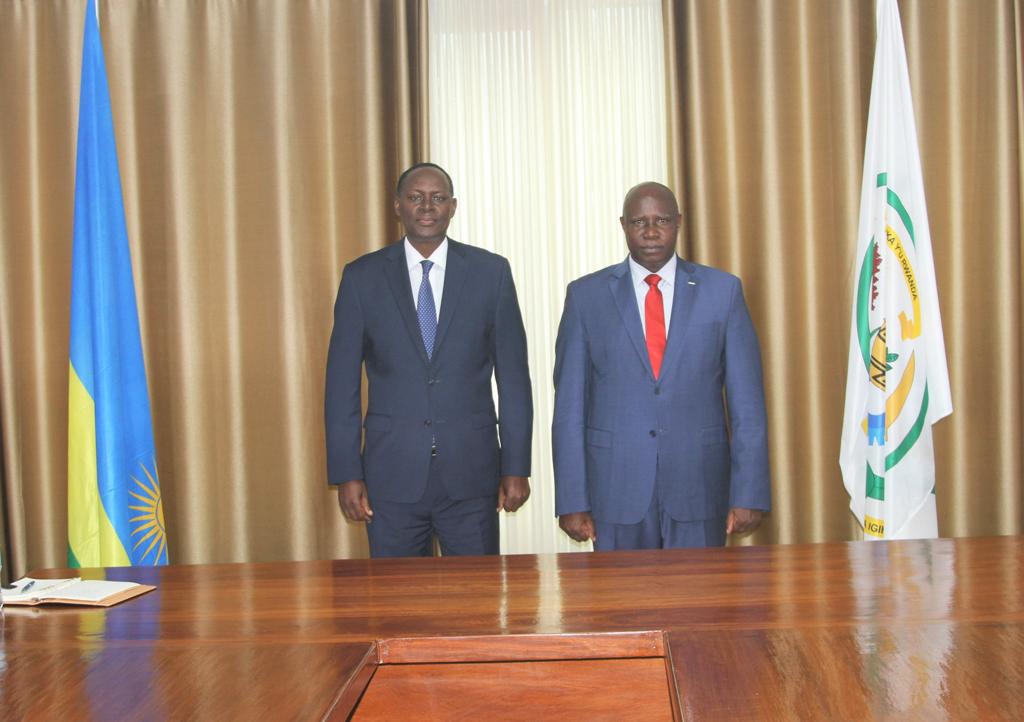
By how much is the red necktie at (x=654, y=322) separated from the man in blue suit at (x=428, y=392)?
419 mm

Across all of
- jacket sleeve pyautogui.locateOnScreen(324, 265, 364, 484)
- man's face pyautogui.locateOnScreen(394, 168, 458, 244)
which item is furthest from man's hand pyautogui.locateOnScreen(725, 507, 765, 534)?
man's face pyautogui.locateOnScreen(394, 168, 458, 244)

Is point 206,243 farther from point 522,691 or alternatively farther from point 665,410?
point 522,691

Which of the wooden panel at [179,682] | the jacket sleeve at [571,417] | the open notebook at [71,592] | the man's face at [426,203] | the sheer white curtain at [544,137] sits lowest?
the wooden panel at [179,682]

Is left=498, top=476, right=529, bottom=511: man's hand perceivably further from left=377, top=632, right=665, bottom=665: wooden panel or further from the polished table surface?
left=377, top=632, right=665, bottom=665: wooden panel

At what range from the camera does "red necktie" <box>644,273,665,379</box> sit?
2783mm

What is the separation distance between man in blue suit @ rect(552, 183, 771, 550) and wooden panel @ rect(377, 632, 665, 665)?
4.40 ft

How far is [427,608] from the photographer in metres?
1.57

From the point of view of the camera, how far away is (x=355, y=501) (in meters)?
2.93

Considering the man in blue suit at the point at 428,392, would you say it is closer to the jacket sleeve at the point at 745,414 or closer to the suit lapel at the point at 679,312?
the suit lapel at the point at 679,312

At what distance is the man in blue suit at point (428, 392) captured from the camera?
2.89 meters

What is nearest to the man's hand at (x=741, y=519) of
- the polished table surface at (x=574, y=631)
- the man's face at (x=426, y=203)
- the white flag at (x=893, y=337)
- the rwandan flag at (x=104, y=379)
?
the white flag at (x=893, y=337)

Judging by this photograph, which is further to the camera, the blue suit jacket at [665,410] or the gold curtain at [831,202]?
the gold curtain at [831,202]

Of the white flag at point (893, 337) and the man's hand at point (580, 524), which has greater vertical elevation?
the white flag at point (893, 337)

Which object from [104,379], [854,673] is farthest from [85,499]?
[854,673]
